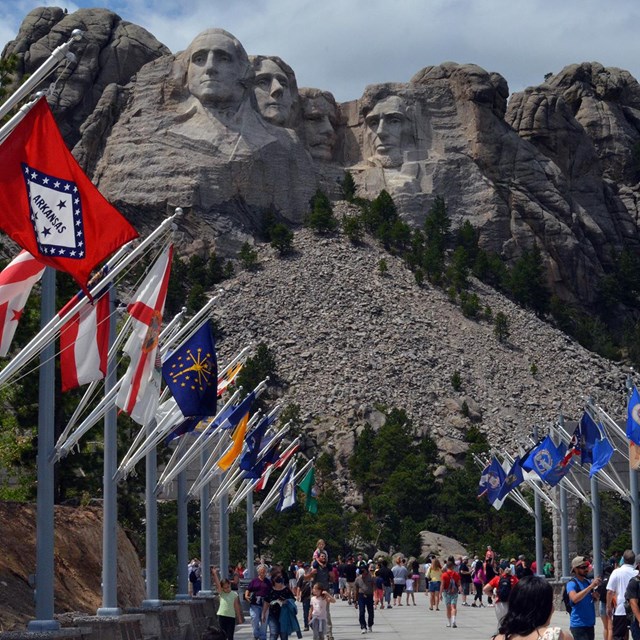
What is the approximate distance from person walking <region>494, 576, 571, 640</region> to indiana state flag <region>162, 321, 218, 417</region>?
11.7m

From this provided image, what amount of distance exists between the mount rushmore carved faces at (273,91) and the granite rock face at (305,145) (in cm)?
11

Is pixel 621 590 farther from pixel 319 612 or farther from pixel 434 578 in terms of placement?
pixel 434 578

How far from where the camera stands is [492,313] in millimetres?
108812

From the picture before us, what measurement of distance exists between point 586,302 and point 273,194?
2581 centimetres

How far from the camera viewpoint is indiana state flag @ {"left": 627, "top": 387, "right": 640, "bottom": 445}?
28156mm

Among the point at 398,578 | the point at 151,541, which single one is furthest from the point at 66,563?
the point at 398,578

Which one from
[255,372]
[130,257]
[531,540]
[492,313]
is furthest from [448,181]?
[130,257]

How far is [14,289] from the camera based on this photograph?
49.9ft

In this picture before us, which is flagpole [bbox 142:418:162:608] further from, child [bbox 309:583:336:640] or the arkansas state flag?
the arkansas state flag

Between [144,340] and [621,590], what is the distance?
244 inches

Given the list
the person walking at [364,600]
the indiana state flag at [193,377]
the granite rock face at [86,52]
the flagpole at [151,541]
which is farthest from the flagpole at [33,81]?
the granite rock face at [86,52]

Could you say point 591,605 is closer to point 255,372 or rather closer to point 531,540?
point 531,540

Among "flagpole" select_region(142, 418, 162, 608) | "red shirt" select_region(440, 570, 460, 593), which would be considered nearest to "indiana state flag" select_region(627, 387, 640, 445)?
"red shirt" select_region(440, 570, 460, 593)

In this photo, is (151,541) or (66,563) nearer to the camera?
(151,541)
